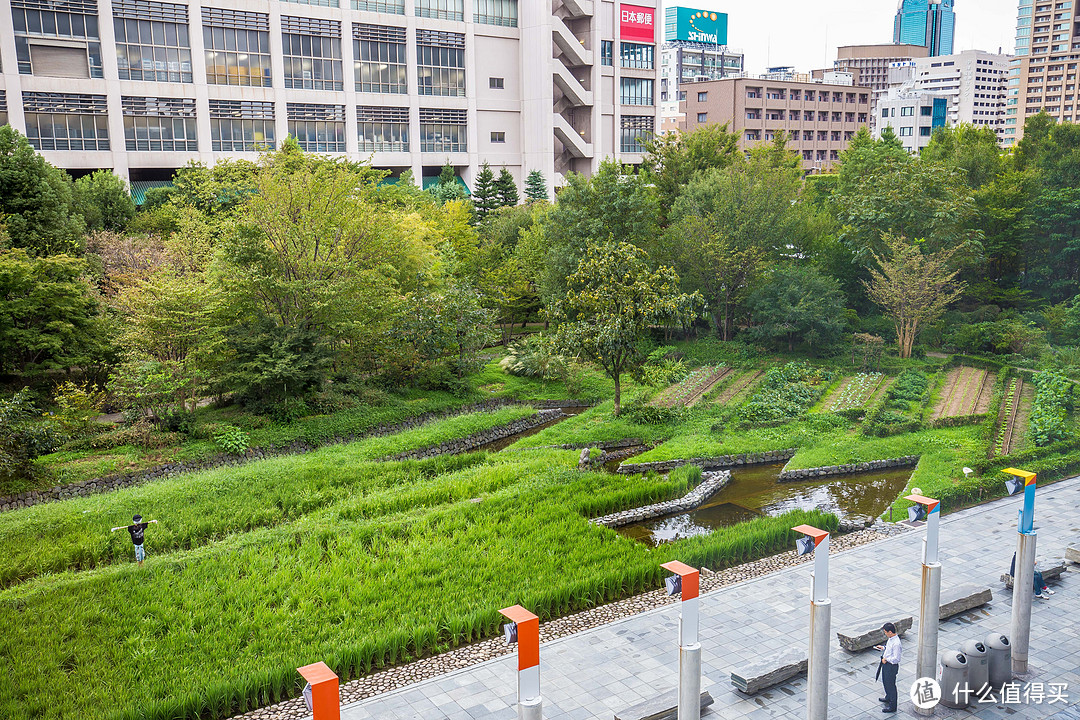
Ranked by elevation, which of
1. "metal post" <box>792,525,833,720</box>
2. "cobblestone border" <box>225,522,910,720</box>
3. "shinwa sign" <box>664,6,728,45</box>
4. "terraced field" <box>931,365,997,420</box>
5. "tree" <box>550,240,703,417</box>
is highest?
"shinwa sign" <box>664,6,728,45</box>

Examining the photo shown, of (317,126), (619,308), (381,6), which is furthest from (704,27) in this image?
(619,308)

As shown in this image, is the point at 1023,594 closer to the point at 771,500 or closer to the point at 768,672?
the point at 768,672

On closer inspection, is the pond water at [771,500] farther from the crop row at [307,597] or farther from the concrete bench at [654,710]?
the concrete bench at [654,710]

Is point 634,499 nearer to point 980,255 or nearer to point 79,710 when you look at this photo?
point 79,710

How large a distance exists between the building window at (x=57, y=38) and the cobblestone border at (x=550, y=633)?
4520 cm

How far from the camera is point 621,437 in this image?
24844 millimetres

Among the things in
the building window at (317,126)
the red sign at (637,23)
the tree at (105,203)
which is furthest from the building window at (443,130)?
the tree at (105,203)

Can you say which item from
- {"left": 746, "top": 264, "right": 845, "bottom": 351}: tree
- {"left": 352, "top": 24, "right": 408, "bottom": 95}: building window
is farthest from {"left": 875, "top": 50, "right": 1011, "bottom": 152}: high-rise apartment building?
{"left": 746, "top": 264, "right": 845, "bottom": 351}: tree

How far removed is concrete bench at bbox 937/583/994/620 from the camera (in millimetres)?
13008

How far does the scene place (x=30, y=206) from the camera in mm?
27469

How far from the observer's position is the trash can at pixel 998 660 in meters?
10.8

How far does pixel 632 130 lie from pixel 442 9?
18982 millimetres

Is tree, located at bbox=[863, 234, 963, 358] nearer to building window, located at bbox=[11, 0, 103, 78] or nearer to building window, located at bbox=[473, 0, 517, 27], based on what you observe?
building window, located at bbox=[473, 0, 517, 27]

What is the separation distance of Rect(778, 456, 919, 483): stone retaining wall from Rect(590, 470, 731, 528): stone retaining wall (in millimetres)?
1661
